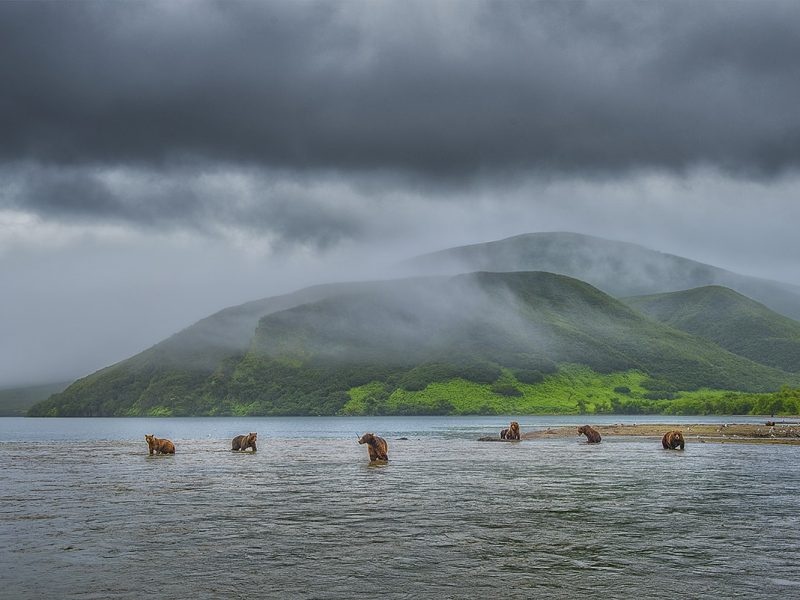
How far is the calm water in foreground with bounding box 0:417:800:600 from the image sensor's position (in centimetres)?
1839

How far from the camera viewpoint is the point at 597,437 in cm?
9050

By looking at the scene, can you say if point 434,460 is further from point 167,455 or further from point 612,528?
point 612,528

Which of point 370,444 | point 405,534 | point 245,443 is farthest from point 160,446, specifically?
point 405,534

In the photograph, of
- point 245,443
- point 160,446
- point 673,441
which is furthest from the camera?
point 245,443

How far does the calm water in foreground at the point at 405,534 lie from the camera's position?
1839 centimetres

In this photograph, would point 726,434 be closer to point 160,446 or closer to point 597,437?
point 597,437

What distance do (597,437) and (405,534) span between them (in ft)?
230

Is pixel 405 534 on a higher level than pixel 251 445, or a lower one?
higher

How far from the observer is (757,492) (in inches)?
1451

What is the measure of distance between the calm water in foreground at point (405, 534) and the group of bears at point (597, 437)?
23698 millimetres

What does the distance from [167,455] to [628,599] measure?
61.4 metres

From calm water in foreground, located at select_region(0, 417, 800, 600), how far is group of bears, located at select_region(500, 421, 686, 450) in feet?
77.7

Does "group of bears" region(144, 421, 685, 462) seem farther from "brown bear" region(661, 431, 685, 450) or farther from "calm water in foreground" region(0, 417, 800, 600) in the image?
"calm water in foreground" region(0, 417, 800, 600)

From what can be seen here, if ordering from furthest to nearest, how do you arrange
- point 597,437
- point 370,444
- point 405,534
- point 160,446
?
point 597,437 → point 160,446 → point 370,444 → point 405,534
